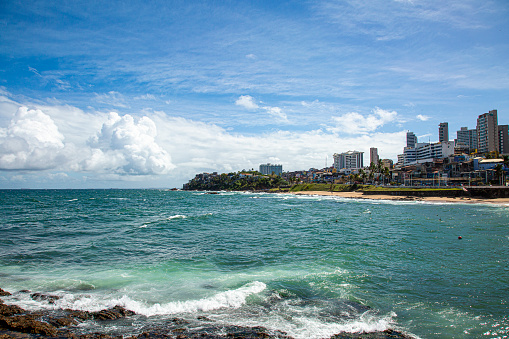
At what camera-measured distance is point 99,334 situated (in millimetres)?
8453

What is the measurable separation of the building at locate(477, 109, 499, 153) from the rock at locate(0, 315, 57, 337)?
20154 cm

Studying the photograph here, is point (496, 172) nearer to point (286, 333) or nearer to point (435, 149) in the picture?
point (435, 149)

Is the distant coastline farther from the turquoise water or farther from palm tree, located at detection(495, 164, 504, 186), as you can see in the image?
the turquoise water

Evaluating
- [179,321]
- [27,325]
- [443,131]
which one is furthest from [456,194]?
[443,131]

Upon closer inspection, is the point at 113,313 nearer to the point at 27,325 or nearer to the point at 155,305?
the point at 155,305

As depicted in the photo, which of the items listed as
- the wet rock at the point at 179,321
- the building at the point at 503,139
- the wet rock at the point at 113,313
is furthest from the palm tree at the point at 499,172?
the wet rock at the point at 113,313

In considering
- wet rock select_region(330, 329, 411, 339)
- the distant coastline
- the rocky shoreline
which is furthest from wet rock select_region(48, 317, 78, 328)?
the distant coastline

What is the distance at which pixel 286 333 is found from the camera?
8680mm

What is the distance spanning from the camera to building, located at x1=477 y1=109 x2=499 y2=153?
156375mm

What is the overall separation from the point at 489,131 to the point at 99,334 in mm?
206946

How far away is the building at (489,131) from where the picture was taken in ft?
513

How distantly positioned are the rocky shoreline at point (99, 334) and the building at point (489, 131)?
646ft

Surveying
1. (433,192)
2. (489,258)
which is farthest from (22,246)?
(433,192)

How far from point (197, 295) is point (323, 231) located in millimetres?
19522
